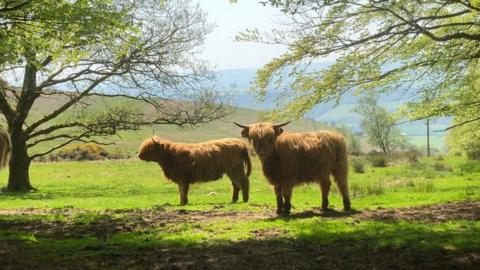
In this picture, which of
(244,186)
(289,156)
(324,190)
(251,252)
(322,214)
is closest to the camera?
(251,252)

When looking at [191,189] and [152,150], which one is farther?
[191,189]

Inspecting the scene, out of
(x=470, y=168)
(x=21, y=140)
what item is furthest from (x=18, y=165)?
(x=470, y=168)

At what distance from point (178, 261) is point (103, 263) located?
0.97 m

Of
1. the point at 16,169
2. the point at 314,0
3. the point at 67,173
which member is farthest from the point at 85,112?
the point at 314,0

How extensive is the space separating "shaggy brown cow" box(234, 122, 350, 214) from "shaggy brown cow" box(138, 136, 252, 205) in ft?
16.3

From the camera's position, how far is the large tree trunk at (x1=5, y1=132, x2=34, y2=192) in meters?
23.5

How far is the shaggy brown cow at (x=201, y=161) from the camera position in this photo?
16656mm

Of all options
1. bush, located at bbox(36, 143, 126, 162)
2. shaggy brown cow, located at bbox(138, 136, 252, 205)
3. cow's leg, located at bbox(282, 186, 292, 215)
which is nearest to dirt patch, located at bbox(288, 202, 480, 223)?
cow's leg, located at bbox(282, 186, 292, 215)

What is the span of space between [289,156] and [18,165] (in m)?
16.6

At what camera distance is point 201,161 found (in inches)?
659

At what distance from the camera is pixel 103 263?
265 inches

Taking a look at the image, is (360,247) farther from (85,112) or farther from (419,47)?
(85,112)

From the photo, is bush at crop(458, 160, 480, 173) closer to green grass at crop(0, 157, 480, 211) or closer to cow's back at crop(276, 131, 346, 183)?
green grass at crop(0, 157, 480, 211)

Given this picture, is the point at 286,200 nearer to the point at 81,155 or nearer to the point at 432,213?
the point at 432,213
